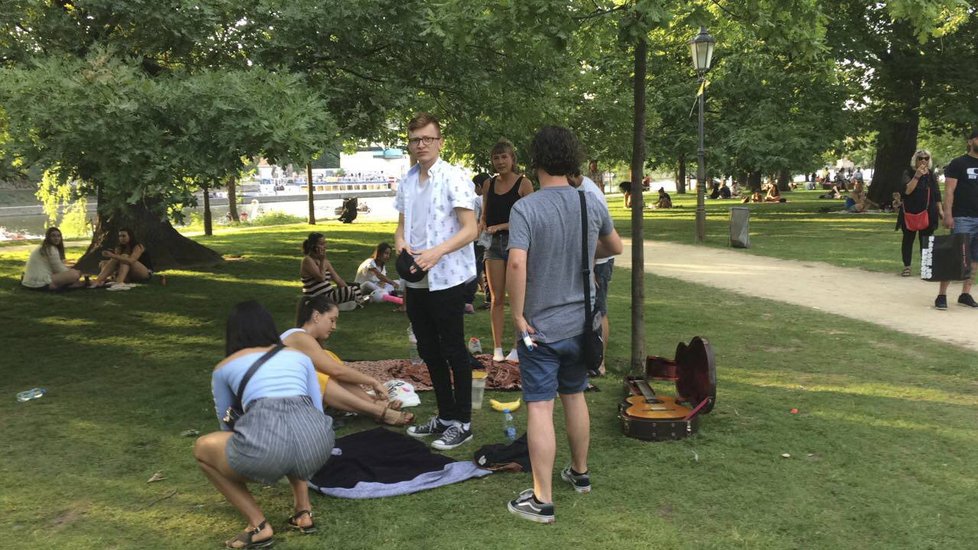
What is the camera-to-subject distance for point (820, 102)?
821 inches

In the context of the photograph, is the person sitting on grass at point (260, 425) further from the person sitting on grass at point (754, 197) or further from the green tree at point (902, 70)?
the person sitting on grass at point (754, 197)

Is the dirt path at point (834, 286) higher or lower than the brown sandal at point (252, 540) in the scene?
higher

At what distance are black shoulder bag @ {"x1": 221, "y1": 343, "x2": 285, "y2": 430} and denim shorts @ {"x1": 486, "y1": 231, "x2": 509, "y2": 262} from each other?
3043 millimetres

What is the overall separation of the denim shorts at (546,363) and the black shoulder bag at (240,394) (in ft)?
3.67

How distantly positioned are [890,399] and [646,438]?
6.39ft

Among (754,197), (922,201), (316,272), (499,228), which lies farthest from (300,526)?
(754,197)

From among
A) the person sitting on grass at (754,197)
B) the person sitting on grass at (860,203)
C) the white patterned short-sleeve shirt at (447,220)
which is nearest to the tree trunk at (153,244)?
the white patterned short-sleeve shirt at (447,220)

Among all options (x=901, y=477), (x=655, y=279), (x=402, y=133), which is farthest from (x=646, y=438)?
(x=402, y=133)

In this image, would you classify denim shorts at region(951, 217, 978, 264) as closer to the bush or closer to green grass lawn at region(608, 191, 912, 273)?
green grass lawn at region(608, 191, 912, 273)

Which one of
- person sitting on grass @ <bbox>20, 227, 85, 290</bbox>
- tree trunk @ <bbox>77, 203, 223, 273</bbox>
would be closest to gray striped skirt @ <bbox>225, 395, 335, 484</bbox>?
person sitting on grass @ <bbox>20, 227, 85, 290</bbox>

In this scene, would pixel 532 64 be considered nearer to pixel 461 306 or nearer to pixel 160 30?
pixel 160 30

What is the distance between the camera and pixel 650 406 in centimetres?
483

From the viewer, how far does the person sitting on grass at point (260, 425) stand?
3.12 meters

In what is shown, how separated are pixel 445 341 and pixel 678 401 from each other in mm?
1655
